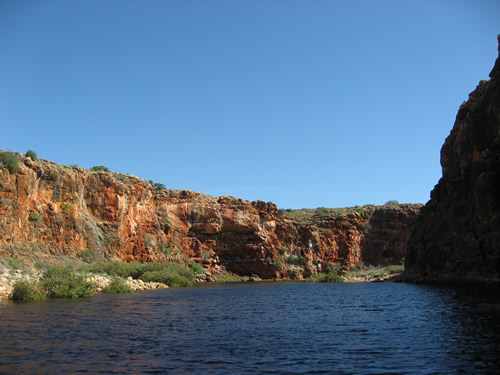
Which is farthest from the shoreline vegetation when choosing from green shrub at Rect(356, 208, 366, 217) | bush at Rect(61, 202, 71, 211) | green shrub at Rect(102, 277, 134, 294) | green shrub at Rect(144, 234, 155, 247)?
green shrub at Rect(356, 208, 366, 217)

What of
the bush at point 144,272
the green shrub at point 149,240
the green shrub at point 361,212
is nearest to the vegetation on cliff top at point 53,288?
the bush at point 144,272

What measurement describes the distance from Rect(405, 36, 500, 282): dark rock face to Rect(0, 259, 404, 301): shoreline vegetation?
41.5 feet

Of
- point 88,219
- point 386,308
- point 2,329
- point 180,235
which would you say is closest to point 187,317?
point 2,329

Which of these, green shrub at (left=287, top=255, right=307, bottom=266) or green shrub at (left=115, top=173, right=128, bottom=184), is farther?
green shrub at (left=287, top=255, right=307, bottom=266)

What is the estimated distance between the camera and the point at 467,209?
174ft

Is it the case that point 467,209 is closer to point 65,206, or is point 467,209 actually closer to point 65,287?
point 65,287

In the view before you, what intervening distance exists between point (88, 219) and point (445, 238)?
50053 mm

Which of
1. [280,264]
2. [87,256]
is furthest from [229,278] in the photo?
[87,256]

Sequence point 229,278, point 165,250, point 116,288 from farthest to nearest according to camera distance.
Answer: point 229,278
point 165,250
point 116,288

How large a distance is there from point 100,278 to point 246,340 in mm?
31097

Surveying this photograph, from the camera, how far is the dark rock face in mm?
46781

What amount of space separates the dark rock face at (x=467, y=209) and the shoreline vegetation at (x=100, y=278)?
12.6 metres

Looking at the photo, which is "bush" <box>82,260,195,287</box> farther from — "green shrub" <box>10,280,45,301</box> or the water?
the water

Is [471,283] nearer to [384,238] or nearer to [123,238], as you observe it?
[123,238]
